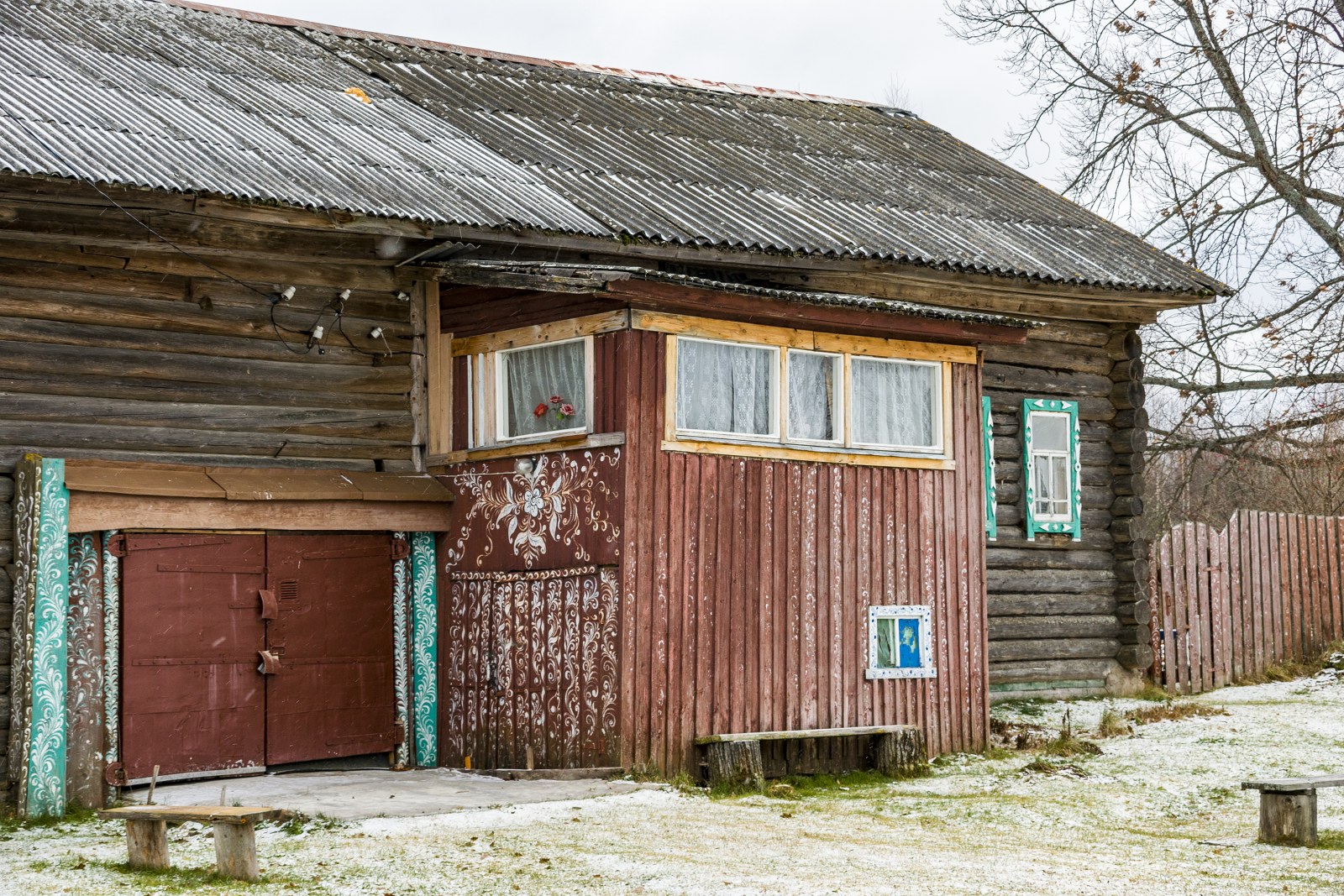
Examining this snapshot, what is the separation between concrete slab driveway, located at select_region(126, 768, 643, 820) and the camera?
9.52m

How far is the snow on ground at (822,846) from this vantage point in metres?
7.52

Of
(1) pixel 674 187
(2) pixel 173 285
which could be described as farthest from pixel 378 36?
(2) pixel 173 285

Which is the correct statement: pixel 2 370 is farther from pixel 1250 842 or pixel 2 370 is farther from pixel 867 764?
pixel 1250 842

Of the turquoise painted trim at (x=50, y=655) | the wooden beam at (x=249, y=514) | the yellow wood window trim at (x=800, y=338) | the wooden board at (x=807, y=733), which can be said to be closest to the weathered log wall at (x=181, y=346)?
the turquoise painted trim at (x=50, y=655)

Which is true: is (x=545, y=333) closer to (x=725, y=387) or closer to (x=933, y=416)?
(x=725, y=387)

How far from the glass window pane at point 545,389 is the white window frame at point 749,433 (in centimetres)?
62

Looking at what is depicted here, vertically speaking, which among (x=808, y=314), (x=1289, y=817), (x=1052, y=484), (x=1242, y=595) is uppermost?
(x=808, y=314)

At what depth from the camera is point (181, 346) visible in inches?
426

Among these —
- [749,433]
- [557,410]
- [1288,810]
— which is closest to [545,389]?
[557,410]

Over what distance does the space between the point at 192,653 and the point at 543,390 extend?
2893 millimetres

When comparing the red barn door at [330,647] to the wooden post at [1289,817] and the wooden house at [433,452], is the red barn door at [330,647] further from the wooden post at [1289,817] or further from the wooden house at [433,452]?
the wooden post at [1289,817]

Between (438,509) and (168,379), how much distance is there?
211 centimetres

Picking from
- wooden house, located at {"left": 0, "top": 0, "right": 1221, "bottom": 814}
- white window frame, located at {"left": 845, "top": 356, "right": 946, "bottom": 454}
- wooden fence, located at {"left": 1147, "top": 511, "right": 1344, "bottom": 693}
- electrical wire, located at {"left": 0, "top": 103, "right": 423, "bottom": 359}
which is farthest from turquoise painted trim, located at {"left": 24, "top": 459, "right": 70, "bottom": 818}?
wooden fence, located at {"left": 1147, "top": 511, "right": 1344, "bottom": 693}

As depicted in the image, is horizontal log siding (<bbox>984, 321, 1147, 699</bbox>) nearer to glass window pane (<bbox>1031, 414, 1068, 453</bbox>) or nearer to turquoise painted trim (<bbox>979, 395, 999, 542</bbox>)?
turquoise painted trim (<bbox>979, 395, 999, 542</bbox>)
